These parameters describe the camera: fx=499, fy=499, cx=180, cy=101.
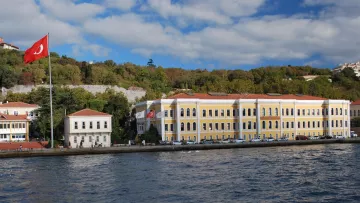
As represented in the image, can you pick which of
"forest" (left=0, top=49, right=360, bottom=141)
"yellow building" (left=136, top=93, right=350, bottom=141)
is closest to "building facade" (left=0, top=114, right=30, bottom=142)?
"forest" (left=0, top=49, right=360, bottom=141)

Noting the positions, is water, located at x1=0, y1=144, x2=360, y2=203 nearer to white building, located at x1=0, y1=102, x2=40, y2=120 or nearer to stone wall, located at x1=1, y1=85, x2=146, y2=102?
white building, located at x1=0, y1=102, x2=40, y2=120

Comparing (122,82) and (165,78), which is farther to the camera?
(165,78)

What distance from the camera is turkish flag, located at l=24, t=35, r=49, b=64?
47.0m

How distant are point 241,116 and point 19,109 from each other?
31.7 meters

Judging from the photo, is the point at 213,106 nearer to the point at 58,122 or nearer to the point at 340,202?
the point at 58,122

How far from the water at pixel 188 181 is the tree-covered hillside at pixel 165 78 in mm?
41205

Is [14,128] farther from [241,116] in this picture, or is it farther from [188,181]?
[188,181]

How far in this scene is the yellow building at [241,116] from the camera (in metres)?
63.2

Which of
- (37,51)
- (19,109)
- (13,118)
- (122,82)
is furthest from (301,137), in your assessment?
(122,82)

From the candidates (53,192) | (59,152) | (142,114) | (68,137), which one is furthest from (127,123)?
(53,192)

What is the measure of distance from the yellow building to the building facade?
14.9 m

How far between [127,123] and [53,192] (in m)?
45.5

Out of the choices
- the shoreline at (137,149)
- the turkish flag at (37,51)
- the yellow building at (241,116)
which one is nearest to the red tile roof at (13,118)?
the shoreline at (137,149)

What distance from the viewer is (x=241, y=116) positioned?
217 ft
